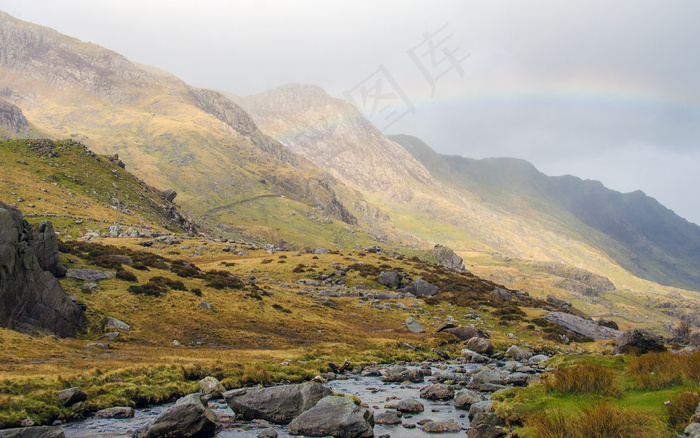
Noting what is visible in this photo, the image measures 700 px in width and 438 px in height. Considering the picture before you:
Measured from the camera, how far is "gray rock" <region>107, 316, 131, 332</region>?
27812 millimetres

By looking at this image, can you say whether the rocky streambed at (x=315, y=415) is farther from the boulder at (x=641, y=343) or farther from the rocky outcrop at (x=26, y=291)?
the boulder at (x=641, y=343)

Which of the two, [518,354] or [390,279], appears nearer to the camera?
[518,354]

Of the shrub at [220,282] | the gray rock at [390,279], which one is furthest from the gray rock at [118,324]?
the gray rock at [390,279]

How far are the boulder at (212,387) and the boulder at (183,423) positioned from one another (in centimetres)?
510

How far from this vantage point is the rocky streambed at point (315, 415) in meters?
14.5

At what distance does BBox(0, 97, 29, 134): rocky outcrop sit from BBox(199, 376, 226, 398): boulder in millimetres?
229301

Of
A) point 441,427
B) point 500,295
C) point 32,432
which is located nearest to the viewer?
point 32,432

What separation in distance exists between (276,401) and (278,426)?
123cm

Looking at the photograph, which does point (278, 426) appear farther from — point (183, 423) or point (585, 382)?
point (585, 382)

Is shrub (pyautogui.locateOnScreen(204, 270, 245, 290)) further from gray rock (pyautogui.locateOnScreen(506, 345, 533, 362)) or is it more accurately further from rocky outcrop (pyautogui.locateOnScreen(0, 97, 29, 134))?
rocky outcrop (pyautogui.locateOnScreen(0, 97, 29, 134))

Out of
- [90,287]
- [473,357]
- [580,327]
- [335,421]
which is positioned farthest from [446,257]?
[335,421]

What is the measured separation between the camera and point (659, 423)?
35.6 feet

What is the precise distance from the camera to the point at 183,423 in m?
14.0

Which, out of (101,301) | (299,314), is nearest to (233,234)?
(299,314)
